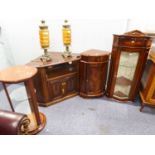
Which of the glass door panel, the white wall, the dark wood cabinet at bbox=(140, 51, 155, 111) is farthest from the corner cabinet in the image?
the white wall

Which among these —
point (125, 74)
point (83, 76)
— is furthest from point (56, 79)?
point (125, 74)

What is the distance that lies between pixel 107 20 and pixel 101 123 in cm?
153

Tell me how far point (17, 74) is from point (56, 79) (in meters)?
0.67

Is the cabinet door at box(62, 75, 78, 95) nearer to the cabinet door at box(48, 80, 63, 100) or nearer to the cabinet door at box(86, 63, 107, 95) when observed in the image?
the cabinet door at box(48, 80, 63, 100)

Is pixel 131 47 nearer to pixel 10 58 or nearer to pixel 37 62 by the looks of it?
pixel 37 62

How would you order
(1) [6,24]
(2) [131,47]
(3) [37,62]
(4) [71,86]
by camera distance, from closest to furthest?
(2) [131,47], (3) [37,62], (4) [71,86], (1) [6,24]

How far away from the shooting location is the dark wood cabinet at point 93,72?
1.83 m

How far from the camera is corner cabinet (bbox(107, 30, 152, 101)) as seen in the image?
1639 mm

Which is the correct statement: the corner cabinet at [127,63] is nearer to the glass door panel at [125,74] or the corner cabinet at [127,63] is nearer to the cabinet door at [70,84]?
the glass door panel at [125,74]

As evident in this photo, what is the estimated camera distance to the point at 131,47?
1.67 meters

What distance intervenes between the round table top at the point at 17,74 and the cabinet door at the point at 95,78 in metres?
0.89

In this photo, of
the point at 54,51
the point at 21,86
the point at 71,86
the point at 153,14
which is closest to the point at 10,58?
the point at 21,86

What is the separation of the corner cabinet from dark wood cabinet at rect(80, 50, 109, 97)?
0.12m

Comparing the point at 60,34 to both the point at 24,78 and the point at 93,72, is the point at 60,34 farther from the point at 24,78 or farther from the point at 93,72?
the point at 24,78
